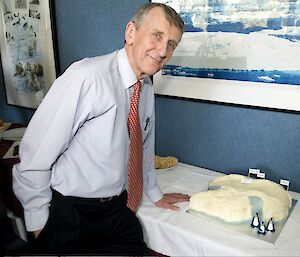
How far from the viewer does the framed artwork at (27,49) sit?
216 cm

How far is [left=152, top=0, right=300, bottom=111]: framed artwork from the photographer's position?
4.29 ft

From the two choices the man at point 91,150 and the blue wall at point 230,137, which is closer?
the man at point 91,150

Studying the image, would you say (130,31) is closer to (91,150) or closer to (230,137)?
(91,150)

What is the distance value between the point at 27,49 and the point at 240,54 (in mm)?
1547

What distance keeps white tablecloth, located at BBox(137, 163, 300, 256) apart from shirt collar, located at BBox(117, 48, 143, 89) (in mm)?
497

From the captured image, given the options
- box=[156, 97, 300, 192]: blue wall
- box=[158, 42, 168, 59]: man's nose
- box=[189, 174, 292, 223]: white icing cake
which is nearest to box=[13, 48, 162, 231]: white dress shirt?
box=[158, 42, 168, 59]: man's nose

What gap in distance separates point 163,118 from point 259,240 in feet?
2.97

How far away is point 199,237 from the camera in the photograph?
1.06m

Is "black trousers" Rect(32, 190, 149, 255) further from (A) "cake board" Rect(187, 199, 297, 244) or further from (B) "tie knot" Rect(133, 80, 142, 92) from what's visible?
(B) "tie knot" Rect(133, 80, 142, 92)

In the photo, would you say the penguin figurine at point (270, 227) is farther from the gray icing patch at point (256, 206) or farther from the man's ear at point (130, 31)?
the man's ear at point (130, 31)

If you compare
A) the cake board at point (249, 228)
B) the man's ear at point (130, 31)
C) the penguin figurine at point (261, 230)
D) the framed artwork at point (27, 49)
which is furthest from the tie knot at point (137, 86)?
the framed artwork at point (27, 49)

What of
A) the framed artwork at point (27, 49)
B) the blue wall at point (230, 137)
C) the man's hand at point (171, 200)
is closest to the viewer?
the man's hand at point (171, 200)

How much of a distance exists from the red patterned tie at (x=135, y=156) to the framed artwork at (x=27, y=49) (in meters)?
1.22

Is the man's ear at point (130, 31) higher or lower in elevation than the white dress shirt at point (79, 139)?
higher
